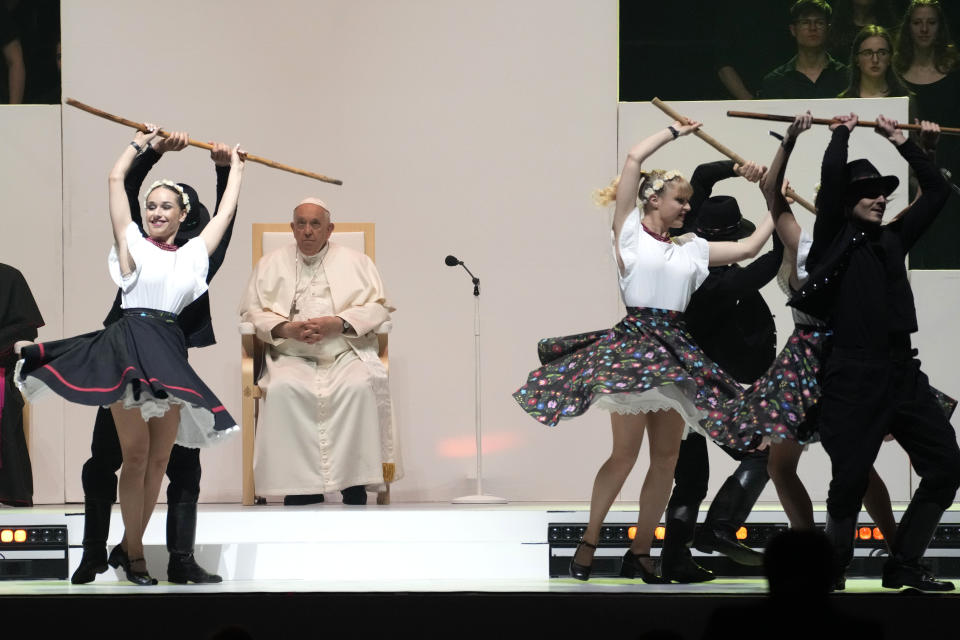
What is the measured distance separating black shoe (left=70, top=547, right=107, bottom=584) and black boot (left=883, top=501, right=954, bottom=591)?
2719mm

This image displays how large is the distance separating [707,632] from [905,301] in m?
2.21

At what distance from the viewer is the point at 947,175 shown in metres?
4.60

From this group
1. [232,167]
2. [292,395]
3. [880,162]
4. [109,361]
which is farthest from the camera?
[880,162]

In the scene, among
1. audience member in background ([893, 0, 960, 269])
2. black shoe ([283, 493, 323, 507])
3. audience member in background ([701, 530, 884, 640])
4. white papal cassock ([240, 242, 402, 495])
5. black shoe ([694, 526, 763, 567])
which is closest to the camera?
audience member in background ([701, 530, 884, 640])

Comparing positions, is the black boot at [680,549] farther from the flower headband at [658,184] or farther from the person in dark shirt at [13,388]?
the person in dark shirt at [13,388]

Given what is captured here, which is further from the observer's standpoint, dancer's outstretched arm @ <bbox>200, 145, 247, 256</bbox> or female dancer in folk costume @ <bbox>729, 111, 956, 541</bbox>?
dancer's outstretched arm @ <bbox>200, 145, 247, 256</bbox>

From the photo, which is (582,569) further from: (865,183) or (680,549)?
(865,183)

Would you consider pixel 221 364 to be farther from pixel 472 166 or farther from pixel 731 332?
pixel 731 332

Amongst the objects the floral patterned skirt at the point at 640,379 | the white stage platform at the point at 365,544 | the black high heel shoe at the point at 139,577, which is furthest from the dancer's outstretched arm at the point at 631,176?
the black high heel shoe at the point at 139,577

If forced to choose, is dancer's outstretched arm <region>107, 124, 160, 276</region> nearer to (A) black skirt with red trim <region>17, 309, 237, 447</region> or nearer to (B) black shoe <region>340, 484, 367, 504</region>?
(A) black skirt with red trim <region>17, 309, 237, 447</region>

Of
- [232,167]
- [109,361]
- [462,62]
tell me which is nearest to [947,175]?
[232,167]

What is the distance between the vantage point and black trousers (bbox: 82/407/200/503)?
479cm

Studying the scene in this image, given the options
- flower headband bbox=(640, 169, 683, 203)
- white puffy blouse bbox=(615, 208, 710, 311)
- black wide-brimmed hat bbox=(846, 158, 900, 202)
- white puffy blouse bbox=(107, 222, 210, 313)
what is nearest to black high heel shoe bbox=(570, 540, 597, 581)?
white puffy blouse bbox=(615, 208, 710, 311)

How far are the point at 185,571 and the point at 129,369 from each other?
834mm
